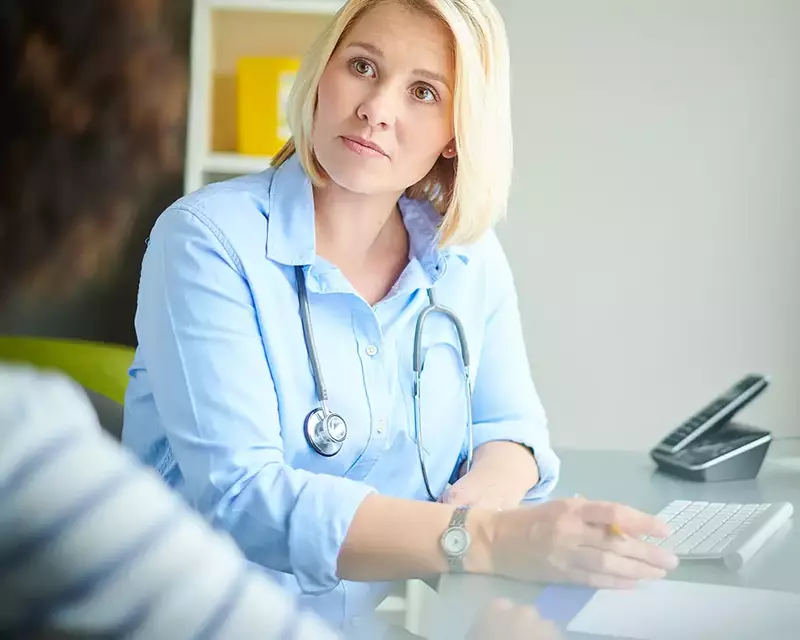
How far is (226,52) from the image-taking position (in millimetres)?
1541

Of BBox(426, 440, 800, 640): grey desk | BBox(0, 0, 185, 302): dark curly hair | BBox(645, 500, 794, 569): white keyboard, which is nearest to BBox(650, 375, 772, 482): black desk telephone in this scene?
BBox(426, 440, 800, 640): grey desk

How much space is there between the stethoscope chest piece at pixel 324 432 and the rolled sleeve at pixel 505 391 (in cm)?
18

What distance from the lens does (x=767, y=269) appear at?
1.51 m

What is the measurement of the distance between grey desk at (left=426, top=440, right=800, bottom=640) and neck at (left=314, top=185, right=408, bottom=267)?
0.34 meters

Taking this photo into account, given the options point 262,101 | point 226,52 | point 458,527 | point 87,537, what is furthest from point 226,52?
point 87,537

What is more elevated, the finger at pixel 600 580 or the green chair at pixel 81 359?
the finger at pixel 600 580

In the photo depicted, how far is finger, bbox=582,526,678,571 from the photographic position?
0.68m

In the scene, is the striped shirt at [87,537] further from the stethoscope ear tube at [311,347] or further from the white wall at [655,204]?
the white wall at [655,204]

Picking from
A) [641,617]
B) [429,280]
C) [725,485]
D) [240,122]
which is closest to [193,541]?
[641,617]

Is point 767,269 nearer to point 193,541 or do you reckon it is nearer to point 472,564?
point 472,564

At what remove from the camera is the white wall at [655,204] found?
1.49 meters

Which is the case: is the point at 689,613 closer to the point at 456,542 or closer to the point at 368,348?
the point at 456,542

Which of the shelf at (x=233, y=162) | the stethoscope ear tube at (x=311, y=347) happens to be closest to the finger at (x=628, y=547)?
the stethoscope ear tube at (x=311, y=347)

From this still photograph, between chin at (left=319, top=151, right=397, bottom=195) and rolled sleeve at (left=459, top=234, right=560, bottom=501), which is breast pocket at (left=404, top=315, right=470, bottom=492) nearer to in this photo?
rolled sleeve at (left=459, top=234, right=560, bottom=501)
